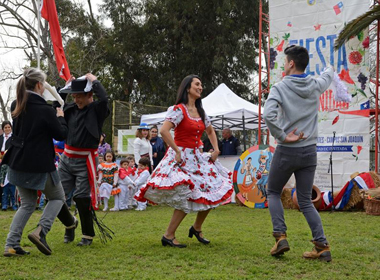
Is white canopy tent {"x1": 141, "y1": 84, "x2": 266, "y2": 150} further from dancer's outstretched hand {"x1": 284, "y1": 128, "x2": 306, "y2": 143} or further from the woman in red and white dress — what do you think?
dancer's outstretched hand {"x1": 284, "y1": 128, "x2": 306, "y2": 143}

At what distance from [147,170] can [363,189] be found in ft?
14.7

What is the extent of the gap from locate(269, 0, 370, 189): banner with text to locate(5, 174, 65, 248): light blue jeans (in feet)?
21.0

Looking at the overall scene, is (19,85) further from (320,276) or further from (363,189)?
(363,189)

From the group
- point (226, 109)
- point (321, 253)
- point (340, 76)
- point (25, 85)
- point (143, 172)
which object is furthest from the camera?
point (226, 109)

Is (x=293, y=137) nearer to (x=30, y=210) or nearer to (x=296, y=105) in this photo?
(x=296, y=105)

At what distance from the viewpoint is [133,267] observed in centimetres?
413

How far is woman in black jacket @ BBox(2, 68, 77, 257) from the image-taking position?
4574mm

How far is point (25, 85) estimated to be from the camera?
472cm

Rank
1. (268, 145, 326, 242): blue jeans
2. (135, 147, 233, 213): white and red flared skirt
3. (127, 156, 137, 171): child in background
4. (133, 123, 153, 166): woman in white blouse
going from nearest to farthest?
(268, 145, 326, 242): blue jeans
(135, 147, 233, 213): white and red flared skirt
(127, 156, 137, 171): child in background
(133, 123, 153, 166): woman in white blouse

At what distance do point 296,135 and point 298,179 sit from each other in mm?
431

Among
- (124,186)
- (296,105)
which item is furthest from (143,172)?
(296,105)

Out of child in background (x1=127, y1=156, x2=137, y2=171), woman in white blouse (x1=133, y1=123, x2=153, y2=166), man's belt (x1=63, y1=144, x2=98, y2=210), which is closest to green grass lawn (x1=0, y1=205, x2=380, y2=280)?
man's belt (x1=63, y1=144, x2=98, y2=210)

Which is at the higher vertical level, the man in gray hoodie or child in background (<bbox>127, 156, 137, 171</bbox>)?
the man in gray hoodie

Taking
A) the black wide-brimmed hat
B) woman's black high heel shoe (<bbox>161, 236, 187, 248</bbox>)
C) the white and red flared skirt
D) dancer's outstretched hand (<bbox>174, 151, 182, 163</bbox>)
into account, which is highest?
the black wide-brimmed hat
